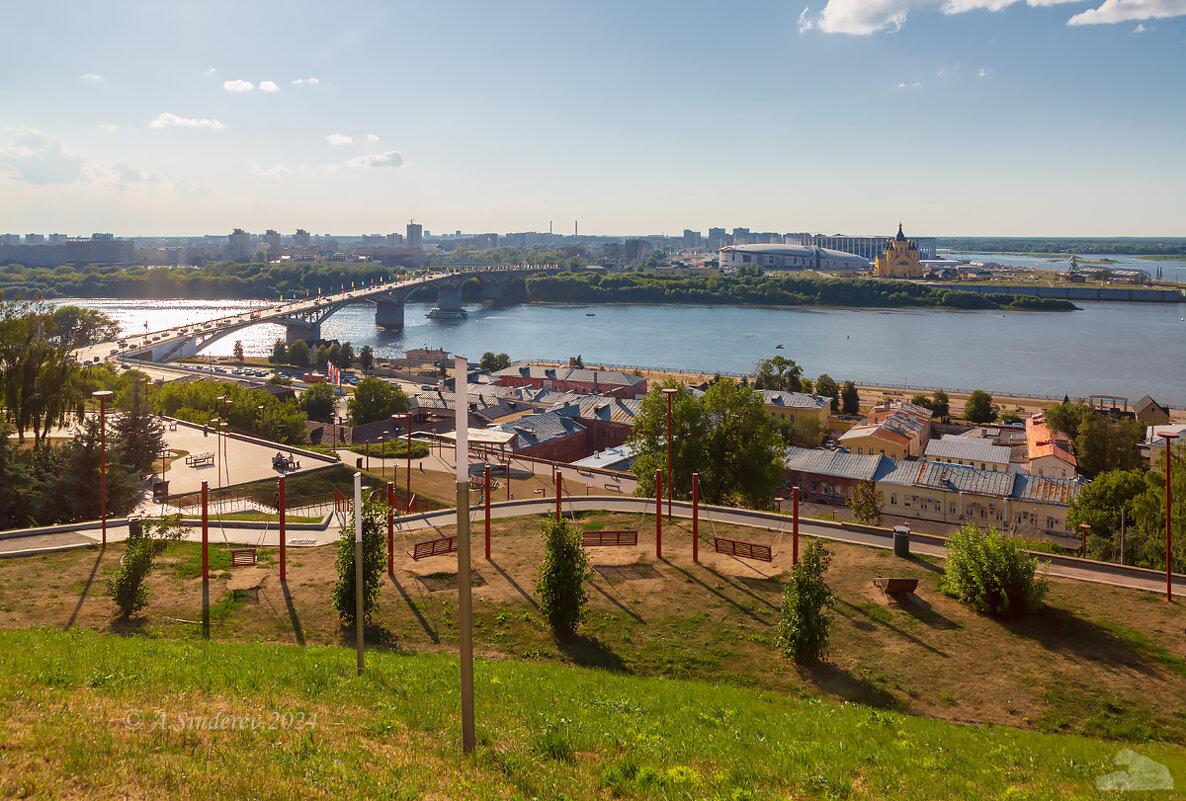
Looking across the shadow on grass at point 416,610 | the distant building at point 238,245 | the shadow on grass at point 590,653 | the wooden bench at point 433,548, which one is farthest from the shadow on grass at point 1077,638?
the distant building at point 238,245

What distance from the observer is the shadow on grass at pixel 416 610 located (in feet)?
22.8

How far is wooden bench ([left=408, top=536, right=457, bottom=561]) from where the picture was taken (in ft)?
29.1

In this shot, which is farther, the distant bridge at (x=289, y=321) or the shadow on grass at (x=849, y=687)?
the distant bridge at (x=289, y=321)

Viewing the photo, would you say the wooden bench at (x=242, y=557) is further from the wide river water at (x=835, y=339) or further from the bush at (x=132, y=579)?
the wide river water at (x=835, y=339)

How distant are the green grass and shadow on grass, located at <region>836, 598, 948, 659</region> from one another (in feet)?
4.71

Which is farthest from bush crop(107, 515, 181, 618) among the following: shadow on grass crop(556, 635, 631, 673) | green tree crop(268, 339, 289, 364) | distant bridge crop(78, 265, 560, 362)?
green tree crop(268, 339, 289, 364)

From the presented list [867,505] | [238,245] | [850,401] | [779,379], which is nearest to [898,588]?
[867,505]

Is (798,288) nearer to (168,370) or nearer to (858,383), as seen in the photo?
(858,383)

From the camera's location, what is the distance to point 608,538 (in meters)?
9.45

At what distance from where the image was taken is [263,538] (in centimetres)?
1007

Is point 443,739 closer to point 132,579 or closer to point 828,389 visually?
point 132,579

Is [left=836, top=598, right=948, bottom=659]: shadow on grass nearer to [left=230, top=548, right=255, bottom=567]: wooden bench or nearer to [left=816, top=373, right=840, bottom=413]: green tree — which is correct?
[left=230, top=548, right=255, bottom=567]: wooden bench

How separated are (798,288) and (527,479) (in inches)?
3133

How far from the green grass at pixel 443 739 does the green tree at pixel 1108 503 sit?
1199 cm
